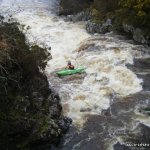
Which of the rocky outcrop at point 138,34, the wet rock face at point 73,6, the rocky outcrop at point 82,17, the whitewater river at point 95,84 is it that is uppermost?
the wet rock face at point 73,6

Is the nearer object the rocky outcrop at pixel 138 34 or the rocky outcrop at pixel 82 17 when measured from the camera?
the rocky outcrop at pixel 138 34

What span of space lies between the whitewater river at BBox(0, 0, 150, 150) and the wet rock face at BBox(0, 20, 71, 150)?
81cm

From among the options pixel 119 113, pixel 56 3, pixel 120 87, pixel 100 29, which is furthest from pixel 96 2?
pixel 119 113

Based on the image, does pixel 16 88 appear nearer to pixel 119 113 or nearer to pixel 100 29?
pixel 119 113

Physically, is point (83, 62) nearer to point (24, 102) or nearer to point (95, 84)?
point (95, 84)

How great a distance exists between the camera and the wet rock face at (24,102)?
12.4 meters

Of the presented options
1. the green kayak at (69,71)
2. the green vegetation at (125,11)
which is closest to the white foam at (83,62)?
the green kayak at (69,71)

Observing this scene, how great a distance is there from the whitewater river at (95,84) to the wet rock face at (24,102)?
81 centimetres

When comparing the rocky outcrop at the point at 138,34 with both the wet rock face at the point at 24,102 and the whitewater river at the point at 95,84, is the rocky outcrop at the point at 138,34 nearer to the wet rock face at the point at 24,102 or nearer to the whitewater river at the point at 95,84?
the whitewater river at the point at 95,84

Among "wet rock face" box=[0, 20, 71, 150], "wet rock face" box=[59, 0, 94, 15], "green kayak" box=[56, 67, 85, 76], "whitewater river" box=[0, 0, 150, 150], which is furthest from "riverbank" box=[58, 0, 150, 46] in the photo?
"wet rock face" box=[0, 20, 71, 150]

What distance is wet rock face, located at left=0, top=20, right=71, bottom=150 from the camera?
12422 millimetres

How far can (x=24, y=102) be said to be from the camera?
13133 millimetres

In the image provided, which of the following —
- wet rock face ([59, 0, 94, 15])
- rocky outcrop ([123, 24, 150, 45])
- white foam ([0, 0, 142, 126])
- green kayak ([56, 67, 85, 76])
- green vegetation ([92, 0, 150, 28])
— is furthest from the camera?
wet rock face ([59, 0, 94, 15])

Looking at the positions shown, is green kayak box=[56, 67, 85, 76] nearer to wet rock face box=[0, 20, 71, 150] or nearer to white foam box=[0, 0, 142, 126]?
white foam box=[0, 0, 142, 126]
